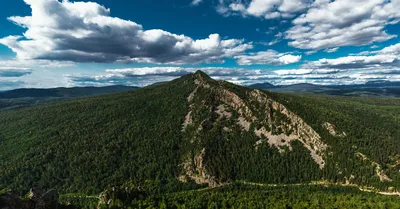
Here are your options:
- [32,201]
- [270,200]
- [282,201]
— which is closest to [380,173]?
[282,201]

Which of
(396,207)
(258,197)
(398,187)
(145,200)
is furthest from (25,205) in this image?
(398,187)

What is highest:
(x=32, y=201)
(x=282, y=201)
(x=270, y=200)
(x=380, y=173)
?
(x=32, y=201)

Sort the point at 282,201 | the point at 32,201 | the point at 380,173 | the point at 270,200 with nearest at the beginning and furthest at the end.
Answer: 1. the point at 32,201
2. the point at 282,201
3. the point at 270,200
4. the point at 380,173

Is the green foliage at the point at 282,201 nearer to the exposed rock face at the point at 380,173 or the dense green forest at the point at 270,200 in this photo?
the dense green forest at the point at 270,200

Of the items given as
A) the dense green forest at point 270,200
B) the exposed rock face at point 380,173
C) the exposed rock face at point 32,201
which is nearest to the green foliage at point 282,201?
the dense green forest at point 270,200

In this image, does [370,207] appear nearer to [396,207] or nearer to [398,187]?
[396,207]

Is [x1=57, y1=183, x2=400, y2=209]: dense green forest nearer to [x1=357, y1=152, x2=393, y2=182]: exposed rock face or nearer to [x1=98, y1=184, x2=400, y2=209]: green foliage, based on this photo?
[x1=98, y1=184, x2=400, y2=209]: green foliage

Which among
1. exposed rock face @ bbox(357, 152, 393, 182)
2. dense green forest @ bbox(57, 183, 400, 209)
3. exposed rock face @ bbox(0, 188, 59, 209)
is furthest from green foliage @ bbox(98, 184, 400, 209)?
exposed rock face @ bbox(0, 188, 59, 209)

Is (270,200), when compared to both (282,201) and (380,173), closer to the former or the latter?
(282,201)
